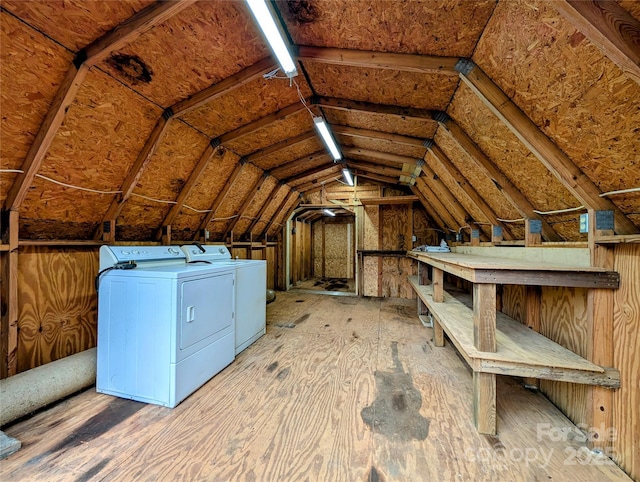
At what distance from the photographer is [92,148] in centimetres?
196

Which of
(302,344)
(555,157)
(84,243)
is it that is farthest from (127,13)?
(302,344)

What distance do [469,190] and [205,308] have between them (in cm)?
283

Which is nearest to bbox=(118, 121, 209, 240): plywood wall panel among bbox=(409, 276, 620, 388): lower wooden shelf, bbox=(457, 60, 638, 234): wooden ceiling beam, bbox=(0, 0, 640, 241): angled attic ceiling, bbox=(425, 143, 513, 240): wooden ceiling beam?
bbox=(0, 0, 640, 241): angled attic ceiling

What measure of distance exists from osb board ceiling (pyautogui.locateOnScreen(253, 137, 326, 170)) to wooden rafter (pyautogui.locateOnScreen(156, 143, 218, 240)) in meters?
0.81

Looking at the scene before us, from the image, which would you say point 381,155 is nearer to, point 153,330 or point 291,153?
point 291,153

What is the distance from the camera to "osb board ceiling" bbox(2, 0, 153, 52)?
49.0 inches

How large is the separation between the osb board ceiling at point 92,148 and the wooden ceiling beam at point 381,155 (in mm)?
2506

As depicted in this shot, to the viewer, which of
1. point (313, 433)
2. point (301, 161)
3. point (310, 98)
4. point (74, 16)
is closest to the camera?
point (74, 16)

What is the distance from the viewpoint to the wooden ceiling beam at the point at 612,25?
914 mm

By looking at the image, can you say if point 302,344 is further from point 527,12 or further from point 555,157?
point 527,12

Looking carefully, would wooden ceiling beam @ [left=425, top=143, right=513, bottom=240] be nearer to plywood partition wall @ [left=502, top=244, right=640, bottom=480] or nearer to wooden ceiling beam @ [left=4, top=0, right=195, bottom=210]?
plywood partition wall @ [left=502, top=244, right=640, bottom=480]

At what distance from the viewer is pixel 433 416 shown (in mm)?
1717

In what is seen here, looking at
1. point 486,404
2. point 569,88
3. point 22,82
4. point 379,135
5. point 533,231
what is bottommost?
point 486,404

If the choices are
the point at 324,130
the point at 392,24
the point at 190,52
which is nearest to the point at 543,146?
the point at 392,24
